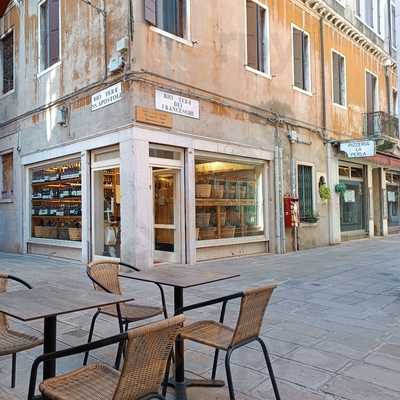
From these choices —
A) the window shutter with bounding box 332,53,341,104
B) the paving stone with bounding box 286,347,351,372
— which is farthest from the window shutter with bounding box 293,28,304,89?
the paving stone with bounding box 286,347,351,372

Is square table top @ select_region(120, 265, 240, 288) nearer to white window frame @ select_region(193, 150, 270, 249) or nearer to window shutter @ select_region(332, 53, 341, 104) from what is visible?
white window frame @ select_region(193, 150, 270, 249)

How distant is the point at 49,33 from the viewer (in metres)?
10.8

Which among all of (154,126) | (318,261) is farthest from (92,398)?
(318,261)

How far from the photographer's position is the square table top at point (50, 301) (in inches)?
91.9

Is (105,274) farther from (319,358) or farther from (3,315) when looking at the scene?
(319,358)

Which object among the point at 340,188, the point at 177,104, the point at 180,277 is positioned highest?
the point at 177,104

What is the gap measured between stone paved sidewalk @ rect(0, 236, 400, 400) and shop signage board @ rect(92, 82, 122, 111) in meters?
3.45

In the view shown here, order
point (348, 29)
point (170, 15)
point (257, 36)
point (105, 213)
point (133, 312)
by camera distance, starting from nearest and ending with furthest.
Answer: point (133, 312) < point (170, 15) < point (105, 213) < point (257, 36) < point (348, 29)

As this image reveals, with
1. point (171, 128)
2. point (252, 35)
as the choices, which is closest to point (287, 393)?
point (171, 128)

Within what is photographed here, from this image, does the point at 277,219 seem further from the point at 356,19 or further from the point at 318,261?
the point at 356,19

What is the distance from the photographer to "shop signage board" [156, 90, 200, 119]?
28.1ft

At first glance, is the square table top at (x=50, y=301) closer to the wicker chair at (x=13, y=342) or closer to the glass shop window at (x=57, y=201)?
the wicker chair at (x=13, y=342)

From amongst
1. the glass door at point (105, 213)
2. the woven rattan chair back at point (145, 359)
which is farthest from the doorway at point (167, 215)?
the woven rattan chair back at point (145, 359)

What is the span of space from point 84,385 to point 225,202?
849 centimetres
